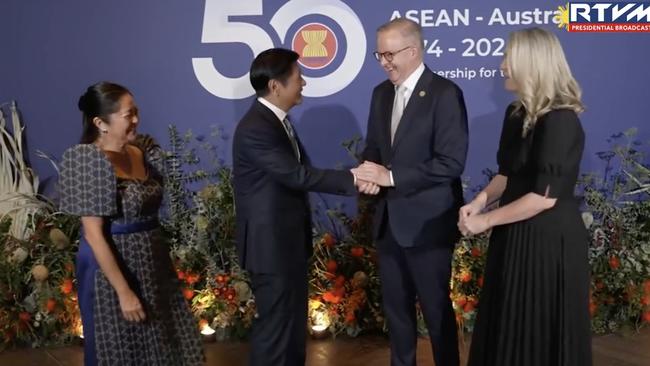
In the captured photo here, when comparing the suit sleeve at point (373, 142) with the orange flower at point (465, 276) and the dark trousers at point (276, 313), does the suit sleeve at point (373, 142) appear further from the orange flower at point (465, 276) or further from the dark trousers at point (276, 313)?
the orange flower at point (465, 276)

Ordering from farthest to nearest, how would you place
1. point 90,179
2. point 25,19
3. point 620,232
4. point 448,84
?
point 25,19 → point 620,232 → point 448,84 → point 90,179

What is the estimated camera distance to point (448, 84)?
3.19m

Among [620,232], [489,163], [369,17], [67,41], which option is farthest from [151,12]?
[620,232]

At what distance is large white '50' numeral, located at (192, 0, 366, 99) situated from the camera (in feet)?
15.8

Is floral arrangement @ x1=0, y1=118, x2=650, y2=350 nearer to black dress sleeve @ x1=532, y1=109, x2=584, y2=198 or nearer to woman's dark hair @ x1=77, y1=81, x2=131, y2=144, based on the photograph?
woman's dark hair @ x1=77, y1=81, x2=131, y2=144

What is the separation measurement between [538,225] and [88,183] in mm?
1518

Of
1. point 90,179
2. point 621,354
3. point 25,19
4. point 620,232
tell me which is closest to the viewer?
point 90,179

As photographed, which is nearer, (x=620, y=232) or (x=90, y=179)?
(x=90, y=179)

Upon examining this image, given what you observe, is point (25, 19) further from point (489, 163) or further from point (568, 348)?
point (568, 348)

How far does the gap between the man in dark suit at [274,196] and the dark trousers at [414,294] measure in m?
0.32

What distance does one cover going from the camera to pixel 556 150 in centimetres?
258

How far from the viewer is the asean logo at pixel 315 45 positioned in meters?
4.82

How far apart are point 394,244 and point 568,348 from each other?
89 cm

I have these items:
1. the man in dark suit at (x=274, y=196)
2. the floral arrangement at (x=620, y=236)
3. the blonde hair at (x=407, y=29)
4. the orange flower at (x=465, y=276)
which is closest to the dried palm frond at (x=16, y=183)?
the man in dark suit at (x=274, y=196)
